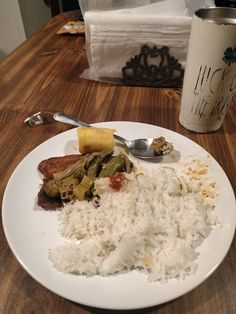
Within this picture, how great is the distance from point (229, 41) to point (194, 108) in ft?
0.80

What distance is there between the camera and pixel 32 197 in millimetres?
696

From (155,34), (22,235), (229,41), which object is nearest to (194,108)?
(229,41)

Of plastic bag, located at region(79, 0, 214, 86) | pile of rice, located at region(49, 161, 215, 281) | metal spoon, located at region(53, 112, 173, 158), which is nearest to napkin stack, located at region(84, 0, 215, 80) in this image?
plastic bag, located at region(79, 0, 214, 86)

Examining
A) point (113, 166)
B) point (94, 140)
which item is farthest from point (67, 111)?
point (113, 166)

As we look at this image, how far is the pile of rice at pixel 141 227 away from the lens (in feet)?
1.79

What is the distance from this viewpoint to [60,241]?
607mm

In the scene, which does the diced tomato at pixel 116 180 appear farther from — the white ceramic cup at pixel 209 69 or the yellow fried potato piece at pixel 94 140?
the white ceramic cup at pixel 209 69

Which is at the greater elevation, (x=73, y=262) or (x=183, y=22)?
(x=183, y=22)

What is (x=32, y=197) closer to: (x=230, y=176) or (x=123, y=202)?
(x=123, y=202)

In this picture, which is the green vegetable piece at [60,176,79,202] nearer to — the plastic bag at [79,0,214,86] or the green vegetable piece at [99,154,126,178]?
the green vegetable piece at [99,154,126,178]

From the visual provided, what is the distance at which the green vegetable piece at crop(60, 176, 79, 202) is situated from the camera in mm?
693

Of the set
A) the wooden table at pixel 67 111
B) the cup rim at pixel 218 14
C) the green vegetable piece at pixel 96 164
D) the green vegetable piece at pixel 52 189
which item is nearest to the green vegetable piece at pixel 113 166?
the green vegetable piece at pixel 96 164

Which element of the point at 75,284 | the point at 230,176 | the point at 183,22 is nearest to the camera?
the point at 75,284

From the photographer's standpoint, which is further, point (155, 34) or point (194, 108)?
point (155, 34)
